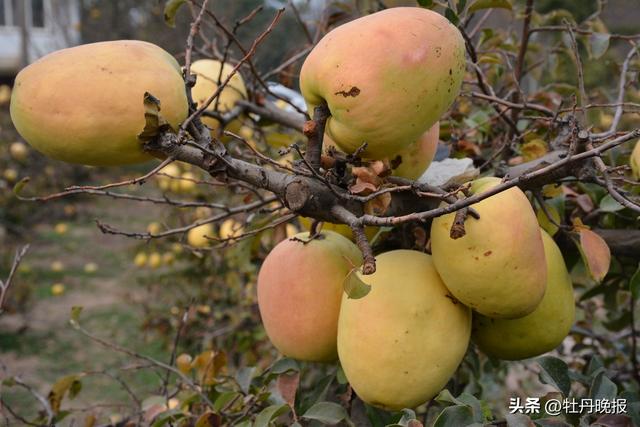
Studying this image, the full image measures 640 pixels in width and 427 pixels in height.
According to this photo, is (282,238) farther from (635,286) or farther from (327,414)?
(635,286)

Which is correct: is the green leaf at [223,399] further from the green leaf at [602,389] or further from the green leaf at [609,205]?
the green leaf at [609,205]

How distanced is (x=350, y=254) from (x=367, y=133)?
0.79 feet

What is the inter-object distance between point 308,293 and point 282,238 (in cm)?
48

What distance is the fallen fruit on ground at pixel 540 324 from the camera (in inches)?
40.7

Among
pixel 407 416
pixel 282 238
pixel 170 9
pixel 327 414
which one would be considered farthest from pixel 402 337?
pixel 170 9

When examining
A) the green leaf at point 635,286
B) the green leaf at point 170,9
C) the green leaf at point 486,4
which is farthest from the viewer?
the green leaf at point 170,9

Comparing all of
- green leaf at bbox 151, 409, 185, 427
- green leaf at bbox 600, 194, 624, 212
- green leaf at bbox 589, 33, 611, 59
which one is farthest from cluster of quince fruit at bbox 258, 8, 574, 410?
green leaf at bbox 589, 33, 611, 59

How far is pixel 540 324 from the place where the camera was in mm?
1035

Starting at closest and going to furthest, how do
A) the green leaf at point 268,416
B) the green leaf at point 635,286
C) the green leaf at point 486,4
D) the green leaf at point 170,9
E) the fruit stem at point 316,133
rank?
1. the fruit stem at point 316,133
2. the green leaf at point 268,416
3. the green leaf at point 635,286
4. the green leaf at point 486,4
5. the green leaf at point 170,9

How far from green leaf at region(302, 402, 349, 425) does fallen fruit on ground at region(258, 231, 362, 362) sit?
0.24ft

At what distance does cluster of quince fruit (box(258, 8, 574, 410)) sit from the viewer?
0.87 m

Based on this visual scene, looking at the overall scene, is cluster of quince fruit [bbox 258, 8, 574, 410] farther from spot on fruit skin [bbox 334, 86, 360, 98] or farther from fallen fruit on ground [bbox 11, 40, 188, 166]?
fallen fruit on ground [bbox 11, 40, 188, 166]

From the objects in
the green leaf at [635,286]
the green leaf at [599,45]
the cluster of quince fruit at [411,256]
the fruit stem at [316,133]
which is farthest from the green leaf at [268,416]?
the green leaf at [599,45]

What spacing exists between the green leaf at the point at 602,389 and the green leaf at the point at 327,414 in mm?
361
